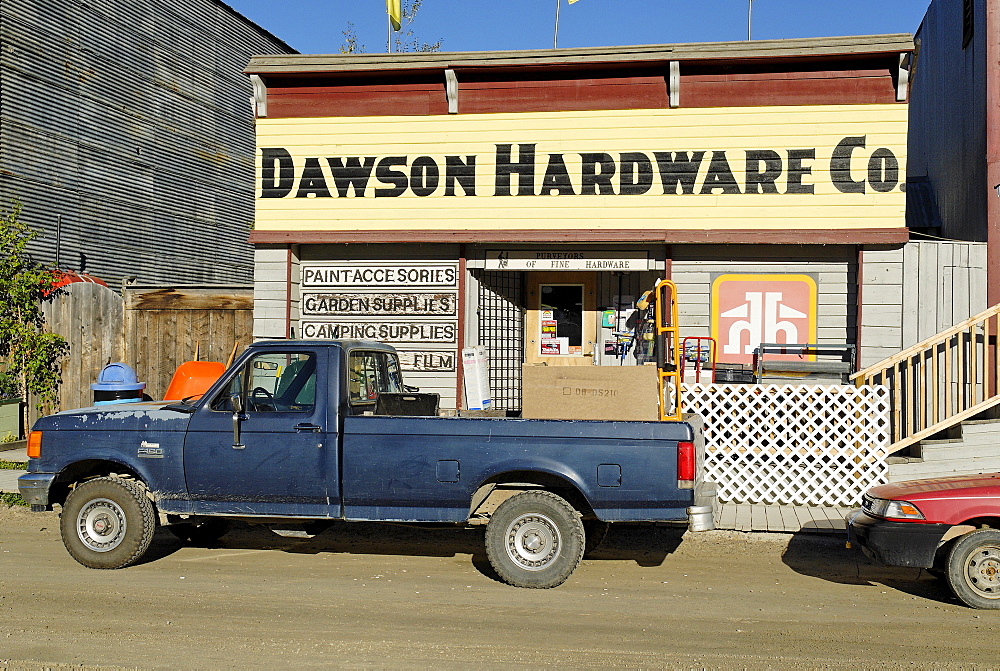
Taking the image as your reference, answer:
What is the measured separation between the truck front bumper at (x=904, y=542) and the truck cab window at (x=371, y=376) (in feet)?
13.7

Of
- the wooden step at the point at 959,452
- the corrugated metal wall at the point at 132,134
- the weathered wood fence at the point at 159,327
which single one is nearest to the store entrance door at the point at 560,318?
the weathered wood fence at the point at 159,327

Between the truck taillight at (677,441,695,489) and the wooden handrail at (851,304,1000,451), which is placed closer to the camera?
the truck taillight at (677,441,695,489)

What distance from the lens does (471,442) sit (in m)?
7.34

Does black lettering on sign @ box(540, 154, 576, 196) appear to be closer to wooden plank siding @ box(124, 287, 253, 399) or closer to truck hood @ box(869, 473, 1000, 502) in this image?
wooden plank siding @ box(124, 287, 253, 399)

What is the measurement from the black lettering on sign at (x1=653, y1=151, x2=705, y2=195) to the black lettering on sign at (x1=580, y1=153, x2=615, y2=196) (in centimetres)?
70

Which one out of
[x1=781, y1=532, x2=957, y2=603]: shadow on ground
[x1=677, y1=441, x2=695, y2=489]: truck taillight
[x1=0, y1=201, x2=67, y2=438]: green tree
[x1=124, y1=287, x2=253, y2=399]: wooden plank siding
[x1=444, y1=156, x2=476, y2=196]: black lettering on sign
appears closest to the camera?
[x1=677, y1=441, x2=695, y2=489]: truck taillight

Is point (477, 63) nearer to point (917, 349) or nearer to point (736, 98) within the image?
point (736, 98)

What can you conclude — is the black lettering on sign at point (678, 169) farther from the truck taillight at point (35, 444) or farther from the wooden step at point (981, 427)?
the truck taillight at point (35, 444)

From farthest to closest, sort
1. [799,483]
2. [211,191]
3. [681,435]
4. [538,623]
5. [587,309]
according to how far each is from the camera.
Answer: [211,191]
[587,309]
[799,483]
[681,435]
[538,623]

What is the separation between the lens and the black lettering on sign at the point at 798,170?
1298cm

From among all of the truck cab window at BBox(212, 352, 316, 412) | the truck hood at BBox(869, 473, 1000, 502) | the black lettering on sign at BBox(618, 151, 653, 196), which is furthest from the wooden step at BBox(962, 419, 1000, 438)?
the truck cab window at BBox(212, 352, 316, 412)

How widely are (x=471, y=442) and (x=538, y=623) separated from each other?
1.60m

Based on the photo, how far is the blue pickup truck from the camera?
23.7 ft

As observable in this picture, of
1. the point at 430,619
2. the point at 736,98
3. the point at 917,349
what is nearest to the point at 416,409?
the point at 430,619
